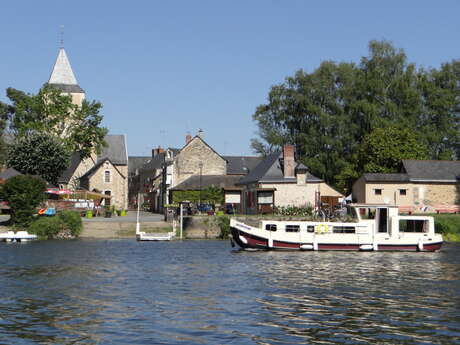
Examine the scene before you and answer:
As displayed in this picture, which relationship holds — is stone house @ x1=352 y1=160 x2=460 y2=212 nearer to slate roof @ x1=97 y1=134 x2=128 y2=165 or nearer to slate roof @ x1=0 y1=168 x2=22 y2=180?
slate roof @ x1=0 y1=168 x2=22 y2=180

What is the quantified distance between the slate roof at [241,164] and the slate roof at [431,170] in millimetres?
36931

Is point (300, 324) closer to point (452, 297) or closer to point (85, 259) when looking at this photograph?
point (452, 297)

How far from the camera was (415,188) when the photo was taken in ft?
251

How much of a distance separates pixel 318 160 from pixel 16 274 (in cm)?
5805

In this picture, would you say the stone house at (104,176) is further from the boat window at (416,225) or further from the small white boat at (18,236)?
the boat window at (416,225)

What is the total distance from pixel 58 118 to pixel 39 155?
6.17 m

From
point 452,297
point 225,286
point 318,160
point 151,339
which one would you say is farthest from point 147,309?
point 318,160

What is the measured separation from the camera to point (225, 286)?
3234 cm

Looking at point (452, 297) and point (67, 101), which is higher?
point (67, 101)

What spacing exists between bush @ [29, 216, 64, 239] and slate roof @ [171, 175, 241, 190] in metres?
30.6

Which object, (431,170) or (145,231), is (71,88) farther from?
(431,170)

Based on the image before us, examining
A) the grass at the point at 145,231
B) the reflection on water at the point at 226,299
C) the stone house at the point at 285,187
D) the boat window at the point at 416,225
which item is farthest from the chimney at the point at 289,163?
the reflection on water at the point at 226,299

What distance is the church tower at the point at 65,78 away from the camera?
402 ft

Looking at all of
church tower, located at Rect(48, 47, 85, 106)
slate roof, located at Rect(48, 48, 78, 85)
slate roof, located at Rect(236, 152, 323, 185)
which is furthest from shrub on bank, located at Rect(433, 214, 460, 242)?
slate roof, located at Rect(48, 48, 78, 85)
